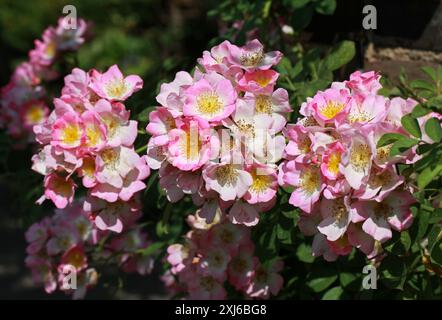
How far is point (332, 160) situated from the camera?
1362 mm

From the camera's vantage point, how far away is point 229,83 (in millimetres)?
1457

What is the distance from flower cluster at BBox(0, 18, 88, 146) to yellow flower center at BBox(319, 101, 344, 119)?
135 centimetres

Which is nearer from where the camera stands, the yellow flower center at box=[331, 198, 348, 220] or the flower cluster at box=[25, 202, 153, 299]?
the yellow flower center at box=[331, 198, 348, 220]

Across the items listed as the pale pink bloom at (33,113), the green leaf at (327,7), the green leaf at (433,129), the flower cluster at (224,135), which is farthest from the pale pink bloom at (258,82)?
the pale pink bloom at (33,113)

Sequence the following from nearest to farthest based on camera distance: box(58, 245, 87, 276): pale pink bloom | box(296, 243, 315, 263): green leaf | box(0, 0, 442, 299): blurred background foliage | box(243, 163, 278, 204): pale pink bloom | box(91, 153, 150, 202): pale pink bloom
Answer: box(243, 163, 278, 204): pale pink bloom → box(91, 153, 150, 202): pale pink bloom → box(0, 0, 442, 299): blurred background foliage → box(296, 243, 315, 263): green leaf → box(58, 245, 87, 276): pale pink bloom

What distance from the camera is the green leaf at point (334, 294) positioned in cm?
184

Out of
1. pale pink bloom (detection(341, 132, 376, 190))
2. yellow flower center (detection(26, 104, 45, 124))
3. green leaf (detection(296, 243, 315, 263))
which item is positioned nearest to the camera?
pale pink bloom (detection(341, 132, 376, 190))

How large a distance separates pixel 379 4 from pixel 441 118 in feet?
2.31

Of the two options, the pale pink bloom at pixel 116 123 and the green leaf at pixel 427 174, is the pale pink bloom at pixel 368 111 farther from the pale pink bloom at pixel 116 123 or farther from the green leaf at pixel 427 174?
the pale pink bloom at pixel 116 123

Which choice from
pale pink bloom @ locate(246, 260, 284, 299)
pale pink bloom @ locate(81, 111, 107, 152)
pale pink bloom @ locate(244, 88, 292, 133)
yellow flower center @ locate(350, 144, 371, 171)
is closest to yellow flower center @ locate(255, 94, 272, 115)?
pale pink bloom @ locate(244, 88, 292, 133)

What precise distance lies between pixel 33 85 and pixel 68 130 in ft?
3.60

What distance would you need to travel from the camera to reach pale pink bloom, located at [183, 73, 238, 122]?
1.42 m

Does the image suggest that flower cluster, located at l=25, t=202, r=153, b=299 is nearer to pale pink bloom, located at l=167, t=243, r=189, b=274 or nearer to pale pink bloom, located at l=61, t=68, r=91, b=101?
pale pink bloom, located at l=167, t=243, r=189, b=274
